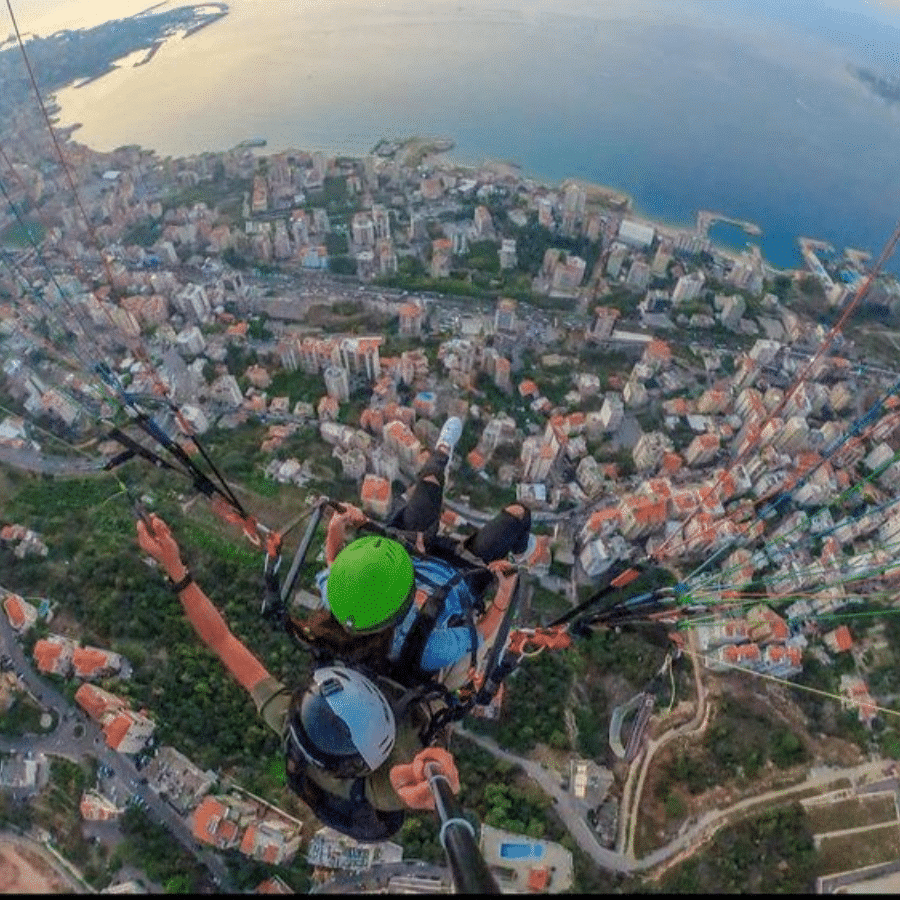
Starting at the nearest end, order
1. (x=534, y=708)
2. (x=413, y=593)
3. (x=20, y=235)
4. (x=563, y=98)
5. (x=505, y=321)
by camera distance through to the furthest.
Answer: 1. (x=413, y=593)
2. (x=534, y=708)
3. (x=505, y=321)
4. (x=20, y=235)
5. (x=563, y=98)

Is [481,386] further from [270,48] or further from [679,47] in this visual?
[679,47]

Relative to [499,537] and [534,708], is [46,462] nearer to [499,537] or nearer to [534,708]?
[534,708]

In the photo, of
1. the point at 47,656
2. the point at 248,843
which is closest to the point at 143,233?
the point at 47,656

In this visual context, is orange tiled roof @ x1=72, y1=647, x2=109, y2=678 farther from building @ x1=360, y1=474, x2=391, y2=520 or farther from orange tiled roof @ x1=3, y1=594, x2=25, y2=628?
building @ x1=360, y1=474, x2=391, y2=520

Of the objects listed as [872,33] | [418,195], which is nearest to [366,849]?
[418,195]

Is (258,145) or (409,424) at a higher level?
(258,145)

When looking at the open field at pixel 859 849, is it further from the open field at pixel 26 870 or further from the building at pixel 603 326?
the building at pixel 603 326
